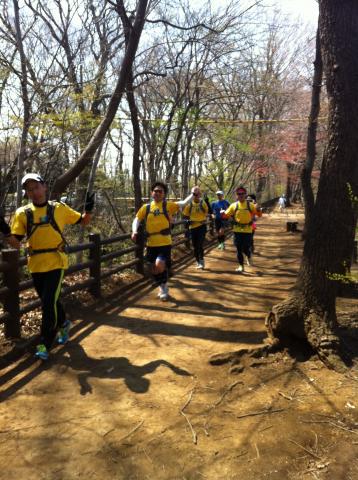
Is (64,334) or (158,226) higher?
(158,226)

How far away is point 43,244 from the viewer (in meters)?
4.23

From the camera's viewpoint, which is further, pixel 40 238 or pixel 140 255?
pixel 140 255

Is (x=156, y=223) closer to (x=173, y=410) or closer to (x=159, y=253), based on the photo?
(x=159, y=253)

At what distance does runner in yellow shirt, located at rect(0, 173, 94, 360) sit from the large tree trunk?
8.28 feet

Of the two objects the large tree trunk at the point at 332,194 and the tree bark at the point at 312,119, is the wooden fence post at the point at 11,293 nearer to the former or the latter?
the large tree trunk at the point at 332,194

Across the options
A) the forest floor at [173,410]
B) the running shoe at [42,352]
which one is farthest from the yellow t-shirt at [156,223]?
the running shoe at [42,352]

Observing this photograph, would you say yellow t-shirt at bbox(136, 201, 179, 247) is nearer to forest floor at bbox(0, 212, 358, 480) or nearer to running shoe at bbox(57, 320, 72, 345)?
forest floor at bbox(0, 212, 358, 480)

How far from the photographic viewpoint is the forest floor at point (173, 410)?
263cm

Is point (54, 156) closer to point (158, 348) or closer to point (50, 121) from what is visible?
point (50, 121)

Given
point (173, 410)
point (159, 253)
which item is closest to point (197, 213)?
point (159, 253)

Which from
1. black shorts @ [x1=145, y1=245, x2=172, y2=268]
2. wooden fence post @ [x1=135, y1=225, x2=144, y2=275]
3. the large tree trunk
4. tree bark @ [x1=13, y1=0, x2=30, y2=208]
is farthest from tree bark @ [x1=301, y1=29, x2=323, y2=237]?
tree bark @ [x1=13, y1=0, x2=30, y2=208]

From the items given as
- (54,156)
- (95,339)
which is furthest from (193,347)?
(54,156)

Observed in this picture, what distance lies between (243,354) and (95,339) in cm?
193

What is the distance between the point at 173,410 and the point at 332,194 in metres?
2.68
